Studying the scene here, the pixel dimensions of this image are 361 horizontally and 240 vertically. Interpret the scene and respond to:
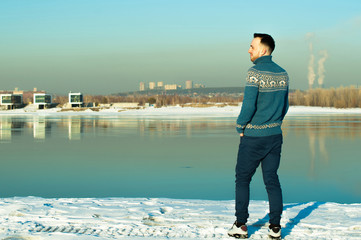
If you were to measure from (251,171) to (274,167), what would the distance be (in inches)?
8.2

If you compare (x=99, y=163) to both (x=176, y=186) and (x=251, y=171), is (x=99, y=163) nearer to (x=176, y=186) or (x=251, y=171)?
(x=176, y=186)

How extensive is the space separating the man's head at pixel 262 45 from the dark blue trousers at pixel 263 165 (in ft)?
2.51

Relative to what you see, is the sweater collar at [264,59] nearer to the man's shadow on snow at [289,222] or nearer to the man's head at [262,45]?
the man's head at [262,45]

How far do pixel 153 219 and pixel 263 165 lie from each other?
1252 mm

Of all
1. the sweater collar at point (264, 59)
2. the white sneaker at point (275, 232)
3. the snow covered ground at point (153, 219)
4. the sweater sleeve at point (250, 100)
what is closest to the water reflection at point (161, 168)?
the snow covered ground at point (153, 219)

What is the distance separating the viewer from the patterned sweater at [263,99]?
12.5ft

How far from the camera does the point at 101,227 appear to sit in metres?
4.05

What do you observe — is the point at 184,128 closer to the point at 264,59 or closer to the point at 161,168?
the point at 161,168

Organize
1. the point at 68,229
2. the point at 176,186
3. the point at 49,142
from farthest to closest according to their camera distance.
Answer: the point at 49,142 < the point at 176,186 < the point at 68,229

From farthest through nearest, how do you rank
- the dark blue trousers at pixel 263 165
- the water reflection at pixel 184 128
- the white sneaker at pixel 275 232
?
the water reflection at pixel 184 128 → the dark blue trousers at pixel 263 165 → the white sneaker at pixel 275 232

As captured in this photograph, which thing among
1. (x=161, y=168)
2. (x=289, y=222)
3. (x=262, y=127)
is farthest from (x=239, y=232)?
(x=161, y=168)

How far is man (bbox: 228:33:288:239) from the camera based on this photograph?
12.5 feet

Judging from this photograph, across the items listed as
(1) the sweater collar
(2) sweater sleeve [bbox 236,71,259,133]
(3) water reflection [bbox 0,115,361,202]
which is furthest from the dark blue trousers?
(3) water reflection [bbox 0,115,361,202]

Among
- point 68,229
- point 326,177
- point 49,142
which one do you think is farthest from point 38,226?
point 49,142
